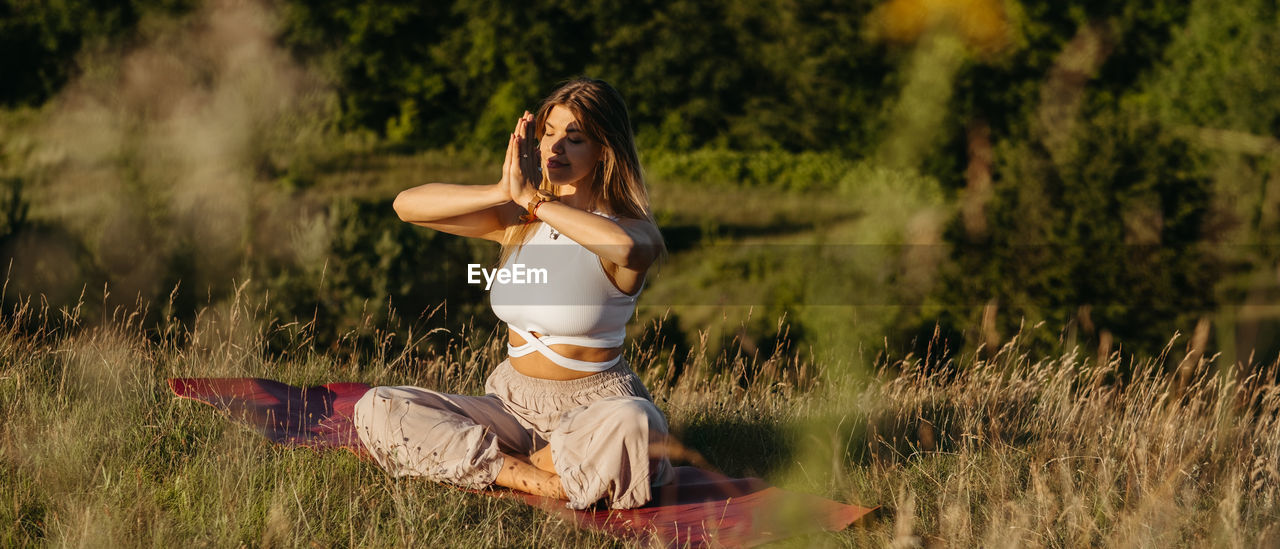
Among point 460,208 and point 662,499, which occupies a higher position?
point 460,208

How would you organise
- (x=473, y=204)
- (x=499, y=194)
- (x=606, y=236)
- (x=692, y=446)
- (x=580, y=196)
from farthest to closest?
(x=692, y=446) → (x=580, y=196) → (x=473, y=204) → (x=499, y=194) → (x=606, y=236)

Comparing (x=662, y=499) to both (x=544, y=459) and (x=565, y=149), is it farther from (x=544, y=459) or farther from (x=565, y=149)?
(x=565, y=149)

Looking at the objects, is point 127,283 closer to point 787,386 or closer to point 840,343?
point 787,386

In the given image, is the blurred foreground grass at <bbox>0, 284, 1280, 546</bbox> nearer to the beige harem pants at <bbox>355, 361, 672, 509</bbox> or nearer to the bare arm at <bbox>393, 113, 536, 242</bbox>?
the beige harem pants at <bbox>355, 361, 672, 509</bbox>

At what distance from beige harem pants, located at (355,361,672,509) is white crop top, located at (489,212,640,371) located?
129 mm

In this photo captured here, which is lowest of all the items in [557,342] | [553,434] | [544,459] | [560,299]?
[544,459]

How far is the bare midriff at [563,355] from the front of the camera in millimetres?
3558

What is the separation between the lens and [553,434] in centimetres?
347

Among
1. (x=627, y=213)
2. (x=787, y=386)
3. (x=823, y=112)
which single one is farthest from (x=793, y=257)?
(x=627, y=213)

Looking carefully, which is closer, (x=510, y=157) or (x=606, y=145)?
(x=510, y=157)

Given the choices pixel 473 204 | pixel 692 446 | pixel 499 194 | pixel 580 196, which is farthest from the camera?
pixel 692 446

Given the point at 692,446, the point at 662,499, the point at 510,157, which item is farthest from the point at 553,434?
the point at 692,446

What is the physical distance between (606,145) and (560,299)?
555 millimetres

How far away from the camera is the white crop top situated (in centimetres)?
345
